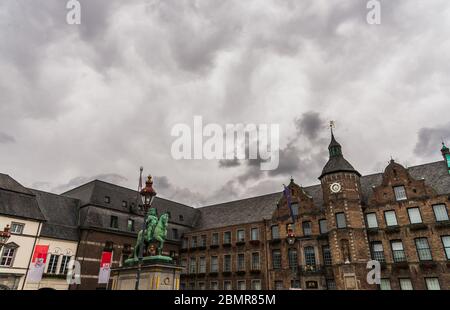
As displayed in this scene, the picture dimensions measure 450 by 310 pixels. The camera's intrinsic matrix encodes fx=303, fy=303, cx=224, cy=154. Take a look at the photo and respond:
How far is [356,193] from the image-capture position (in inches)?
1372

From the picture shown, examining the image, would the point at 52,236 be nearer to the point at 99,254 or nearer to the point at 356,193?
the point at 99,254

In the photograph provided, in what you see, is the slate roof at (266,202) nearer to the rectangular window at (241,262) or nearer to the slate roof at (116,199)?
the slate roof at (116,199)

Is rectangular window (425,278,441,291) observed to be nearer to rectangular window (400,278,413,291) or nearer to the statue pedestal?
rectangular window (400,278,413,291)

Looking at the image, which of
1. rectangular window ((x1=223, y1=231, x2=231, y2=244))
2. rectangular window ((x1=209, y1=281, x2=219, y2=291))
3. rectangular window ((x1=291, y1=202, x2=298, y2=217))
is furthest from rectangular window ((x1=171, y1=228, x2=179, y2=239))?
rectangular window ((x1=291, y1=202, x2=298, y2=217))

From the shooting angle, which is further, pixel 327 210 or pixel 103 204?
pixel 103 204

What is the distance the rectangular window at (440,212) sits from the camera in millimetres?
29469

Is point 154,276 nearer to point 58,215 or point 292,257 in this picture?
point 292,257

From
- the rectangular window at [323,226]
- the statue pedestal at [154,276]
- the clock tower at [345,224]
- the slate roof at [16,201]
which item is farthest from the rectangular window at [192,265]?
the statue pedestal at [154,276]

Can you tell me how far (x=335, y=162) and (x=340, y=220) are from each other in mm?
7363

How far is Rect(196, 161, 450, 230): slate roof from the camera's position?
33.0 m

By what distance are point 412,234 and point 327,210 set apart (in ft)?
28.2

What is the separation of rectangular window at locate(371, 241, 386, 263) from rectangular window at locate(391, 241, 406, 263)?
1.09m
